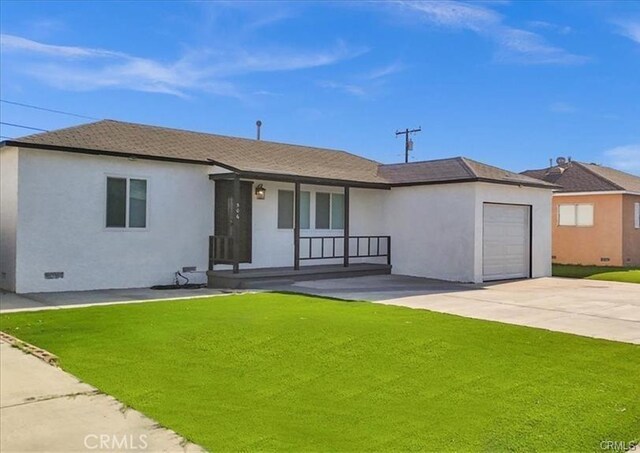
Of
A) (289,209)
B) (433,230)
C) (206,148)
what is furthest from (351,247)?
(206,148)

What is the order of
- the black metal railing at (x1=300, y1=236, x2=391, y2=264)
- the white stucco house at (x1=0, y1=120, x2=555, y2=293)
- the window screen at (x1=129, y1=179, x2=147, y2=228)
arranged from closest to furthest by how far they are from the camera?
the white stucco house at (x1=0, y1=120, x2=555, y2=293) → the window screen at (x1=129, y1=179, x2=147, y2=228) → the black metal railing at (x1=300, y1=236, x2=391, y2=264)

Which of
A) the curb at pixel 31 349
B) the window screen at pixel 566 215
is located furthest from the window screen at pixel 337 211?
the window screen at pixel 566 215

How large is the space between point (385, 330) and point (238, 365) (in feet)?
7.68

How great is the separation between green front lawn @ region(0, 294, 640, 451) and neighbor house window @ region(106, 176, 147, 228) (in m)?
4.50

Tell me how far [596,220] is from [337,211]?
12.1 meters

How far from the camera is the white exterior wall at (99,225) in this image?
11.6m

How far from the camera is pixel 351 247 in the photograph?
1731 cm

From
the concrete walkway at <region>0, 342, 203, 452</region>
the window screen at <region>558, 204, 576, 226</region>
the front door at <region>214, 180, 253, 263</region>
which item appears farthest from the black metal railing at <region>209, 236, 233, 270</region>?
the window screen at <region>558, 204, 576, 226</region>

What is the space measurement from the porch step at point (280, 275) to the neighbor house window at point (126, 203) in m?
2.31

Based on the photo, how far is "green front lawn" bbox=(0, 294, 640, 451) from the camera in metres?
3.95

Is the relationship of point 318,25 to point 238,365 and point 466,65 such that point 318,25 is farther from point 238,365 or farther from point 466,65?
point 238,365

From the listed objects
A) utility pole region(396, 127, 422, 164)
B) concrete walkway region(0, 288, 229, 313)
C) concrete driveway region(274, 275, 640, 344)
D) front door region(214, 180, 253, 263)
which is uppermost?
utility pole region(396, 127, 422, 164)

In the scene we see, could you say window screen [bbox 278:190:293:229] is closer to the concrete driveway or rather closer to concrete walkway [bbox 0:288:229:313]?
the concrete driveway

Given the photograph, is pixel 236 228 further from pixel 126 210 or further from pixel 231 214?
pixel 126 210
